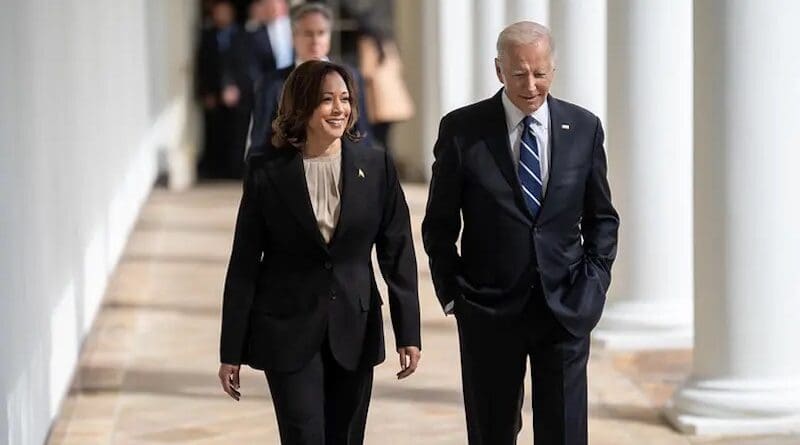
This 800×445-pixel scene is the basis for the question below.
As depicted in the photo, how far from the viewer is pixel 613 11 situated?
899 cm

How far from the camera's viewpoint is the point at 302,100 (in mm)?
5094

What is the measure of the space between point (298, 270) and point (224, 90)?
13974 millimetres

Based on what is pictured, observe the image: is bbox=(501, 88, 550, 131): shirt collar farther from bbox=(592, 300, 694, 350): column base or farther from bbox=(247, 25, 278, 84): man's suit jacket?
bbox=(247, 25, 278, 84): man's suit jacket

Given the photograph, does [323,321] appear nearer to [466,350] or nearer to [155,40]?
[466,350]

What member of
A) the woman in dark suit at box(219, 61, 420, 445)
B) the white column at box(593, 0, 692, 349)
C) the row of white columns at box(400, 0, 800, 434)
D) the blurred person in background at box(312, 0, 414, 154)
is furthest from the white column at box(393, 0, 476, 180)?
the woman in dark suit at box(219, 61, 420, 445)

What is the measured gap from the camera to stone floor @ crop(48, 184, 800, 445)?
7449 millimetres

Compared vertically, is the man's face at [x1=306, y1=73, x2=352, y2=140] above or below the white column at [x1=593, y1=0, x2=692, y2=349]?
above

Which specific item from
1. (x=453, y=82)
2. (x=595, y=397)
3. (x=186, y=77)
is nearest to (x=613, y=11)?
(x=595, y=397)

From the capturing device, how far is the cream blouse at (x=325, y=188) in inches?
203

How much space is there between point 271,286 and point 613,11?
423 cm

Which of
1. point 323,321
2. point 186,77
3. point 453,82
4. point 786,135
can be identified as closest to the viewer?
point 323,321

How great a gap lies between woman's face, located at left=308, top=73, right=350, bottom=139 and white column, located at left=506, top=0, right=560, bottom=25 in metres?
6.99

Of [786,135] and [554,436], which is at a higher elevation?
[786,135]

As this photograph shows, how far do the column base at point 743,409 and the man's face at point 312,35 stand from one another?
7.28 feet
